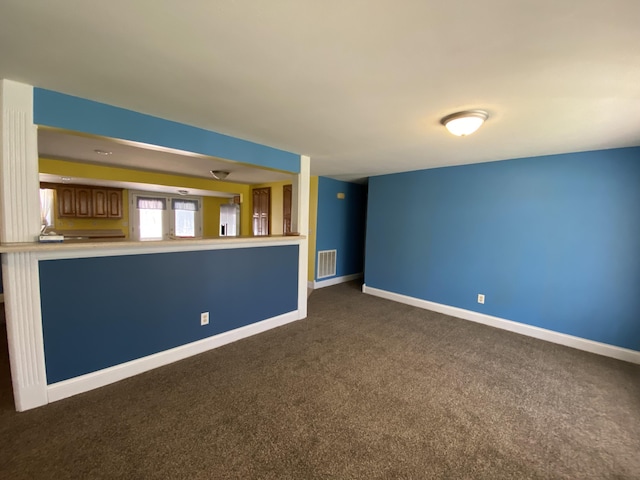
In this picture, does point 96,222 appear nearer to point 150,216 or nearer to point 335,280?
point 150,216

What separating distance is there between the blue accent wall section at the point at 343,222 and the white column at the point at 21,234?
3.97 m

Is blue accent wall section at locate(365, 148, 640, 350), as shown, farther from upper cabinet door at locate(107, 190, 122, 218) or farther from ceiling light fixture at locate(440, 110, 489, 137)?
upper cabinet door at locate(107, 190, 122, 218)

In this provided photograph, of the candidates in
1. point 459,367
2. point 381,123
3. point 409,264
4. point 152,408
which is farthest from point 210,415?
point 409,264

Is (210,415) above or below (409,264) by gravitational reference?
below

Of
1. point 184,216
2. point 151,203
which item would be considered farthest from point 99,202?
point 184,216

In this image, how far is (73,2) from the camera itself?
1072 mm

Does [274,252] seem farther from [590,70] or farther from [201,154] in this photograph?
[590,70]

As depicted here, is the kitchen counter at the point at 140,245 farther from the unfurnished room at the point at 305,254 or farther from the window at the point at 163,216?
the window at the point at 163,216

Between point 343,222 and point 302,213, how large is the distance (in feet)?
7.72

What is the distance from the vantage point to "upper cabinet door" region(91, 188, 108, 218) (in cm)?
547

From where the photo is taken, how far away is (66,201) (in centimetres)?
519

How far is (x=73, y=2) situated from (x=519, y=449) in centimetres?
326

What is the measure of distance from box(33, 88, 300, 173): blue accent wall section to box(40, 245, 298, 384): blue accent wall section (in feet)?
3.32

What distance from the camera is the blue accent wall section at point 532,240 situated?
286cm
